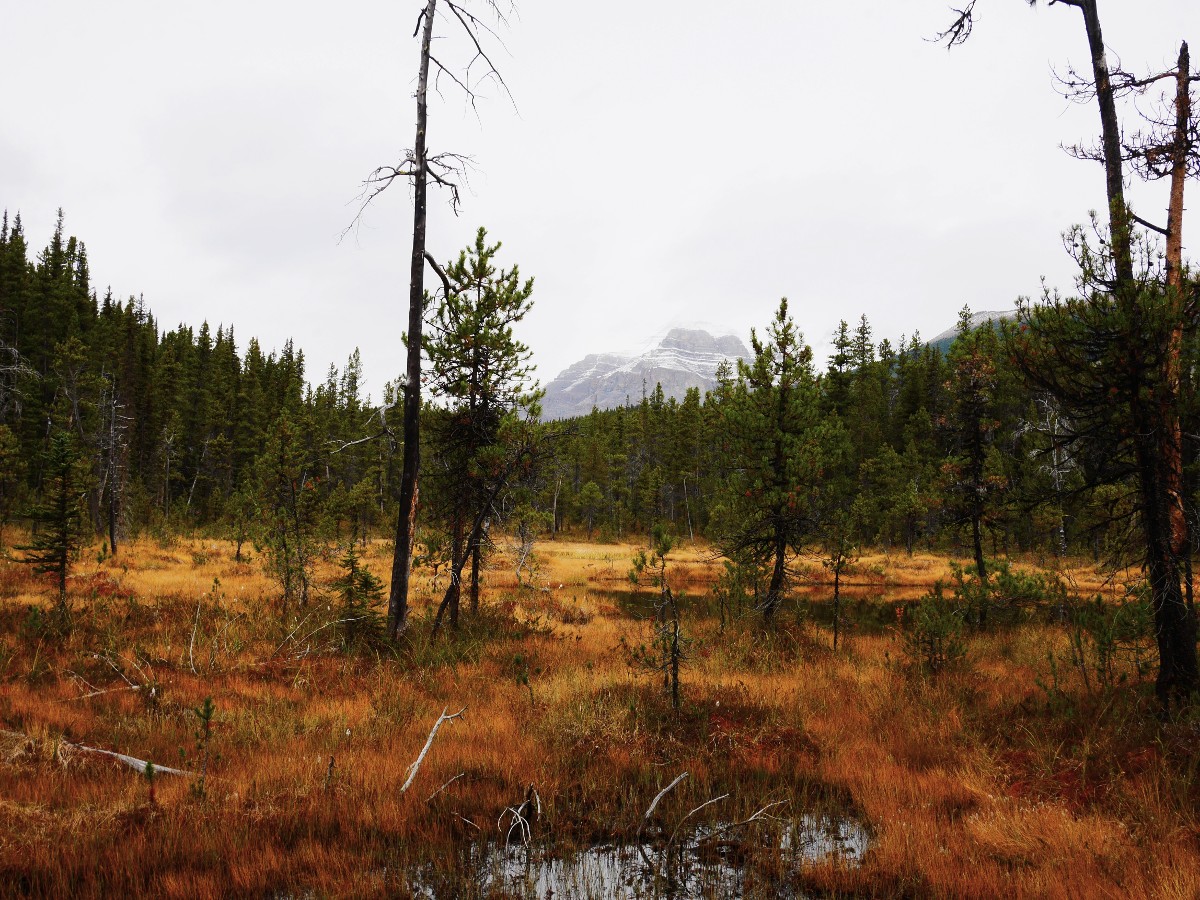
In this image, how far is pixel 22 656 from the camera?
24.1 feet

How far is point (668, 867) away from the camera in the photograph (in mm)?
3898

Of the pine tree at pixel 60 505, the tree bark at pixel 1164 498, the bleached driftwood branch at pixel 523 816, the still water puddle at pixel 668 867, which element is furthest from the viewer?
the pine tree at pixel 60 505

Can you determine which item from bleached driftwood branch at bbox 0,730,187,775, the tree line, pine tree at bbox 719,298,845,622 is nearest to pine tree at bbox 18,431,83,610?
the tree line

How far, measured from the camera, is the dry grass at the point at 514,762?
361 cm

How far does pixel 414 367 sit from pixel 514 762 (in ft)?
20.7

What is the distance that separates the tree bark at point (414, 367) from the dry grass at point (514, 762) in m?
1.04

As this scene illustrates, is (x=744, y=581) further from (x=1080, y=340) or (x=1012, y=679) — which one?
(x=1080, y=340)

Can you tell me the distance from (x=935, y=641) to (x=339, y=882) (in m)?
9.48

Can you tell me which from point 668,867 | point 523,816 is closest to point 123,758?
point 523,816

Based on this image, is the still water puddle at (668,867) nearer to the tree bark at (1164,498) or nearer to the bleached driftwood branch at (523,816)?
the bleached driftwood branch at (523,816)

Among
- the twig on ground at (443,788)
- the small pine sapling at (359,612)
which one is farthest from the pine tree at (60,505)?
the twig on ground at (443,788)

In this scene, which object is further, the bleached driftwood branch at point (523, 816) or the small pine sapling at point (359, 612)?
the small pine sapling at point (359, 612)

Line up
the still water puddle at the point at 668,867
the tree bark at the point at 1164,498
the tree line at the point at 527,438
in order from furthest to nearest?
the tree line at the point at 527,438, the tree bark at the point at 1164,498, the still water puddle at the point at 668,867

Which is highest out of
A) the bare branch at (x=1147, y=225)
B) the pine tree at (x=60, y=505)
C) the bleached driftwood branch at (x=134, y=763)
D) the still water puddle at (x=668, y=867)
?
the bare branch at (x=1147, y=225)
